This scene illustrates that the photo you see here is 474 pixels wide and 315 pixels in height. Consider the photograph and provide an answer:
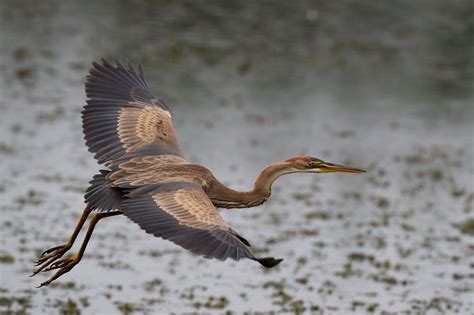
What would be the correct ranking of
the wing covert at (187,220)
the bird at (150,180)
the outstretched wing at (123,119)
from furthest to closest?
the outstretched wing at (123,119)
the bird at (150,180)
the wing covert at (187,220)

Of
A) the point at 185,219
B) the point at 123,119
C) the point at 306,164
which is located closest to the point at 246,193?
the point at 306,164

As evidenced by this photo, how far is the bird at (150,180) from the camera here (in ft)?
24.8

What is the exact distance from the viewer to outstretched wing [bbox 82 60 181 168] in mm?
9256

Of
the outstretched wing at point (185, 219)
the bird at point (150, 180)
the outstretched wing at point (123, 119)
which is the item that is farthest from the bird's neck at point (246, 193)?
the outstretched wing at point (123, 119)

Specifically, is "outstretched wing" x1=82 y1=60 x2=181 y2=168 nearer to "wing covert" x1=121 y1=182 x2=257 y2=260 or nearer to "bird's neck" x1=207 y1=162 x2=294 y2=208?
"bird's neck" x1=207 y1=162 x2=294 y2=208

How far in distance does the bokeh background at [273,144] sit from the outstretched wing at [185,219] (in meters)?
4.50

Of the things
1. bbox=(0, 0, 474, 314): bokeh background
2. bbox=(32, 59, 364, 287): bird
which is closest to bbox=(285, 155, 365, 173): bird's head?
bbox=(32, 59, 364, 287): bird

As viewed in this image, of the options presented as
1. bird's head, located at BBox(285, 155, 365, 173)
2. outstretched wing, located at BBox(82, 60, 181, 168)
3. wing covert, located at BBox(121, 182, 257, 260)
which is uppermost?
outstretched wing, located at BBox(82, 60, 181, 168)

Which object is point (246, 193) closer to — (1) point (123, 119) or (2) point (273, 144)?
(1) point (123, 119)

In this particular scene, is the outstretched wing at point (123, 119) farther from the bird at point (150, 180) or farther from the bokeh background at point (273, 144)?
the bokeh background at point (273, 144)

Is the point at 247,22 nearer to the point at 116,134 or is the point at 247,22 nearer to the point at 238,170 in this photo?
the point at 238,170

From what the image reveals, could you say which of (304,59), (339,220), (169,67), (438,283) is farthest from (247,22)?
(438,283)

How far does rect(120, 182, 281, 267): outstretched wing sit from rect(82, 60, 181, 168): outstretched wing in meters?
1.01

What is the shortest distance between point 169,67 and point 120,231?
439 inches
